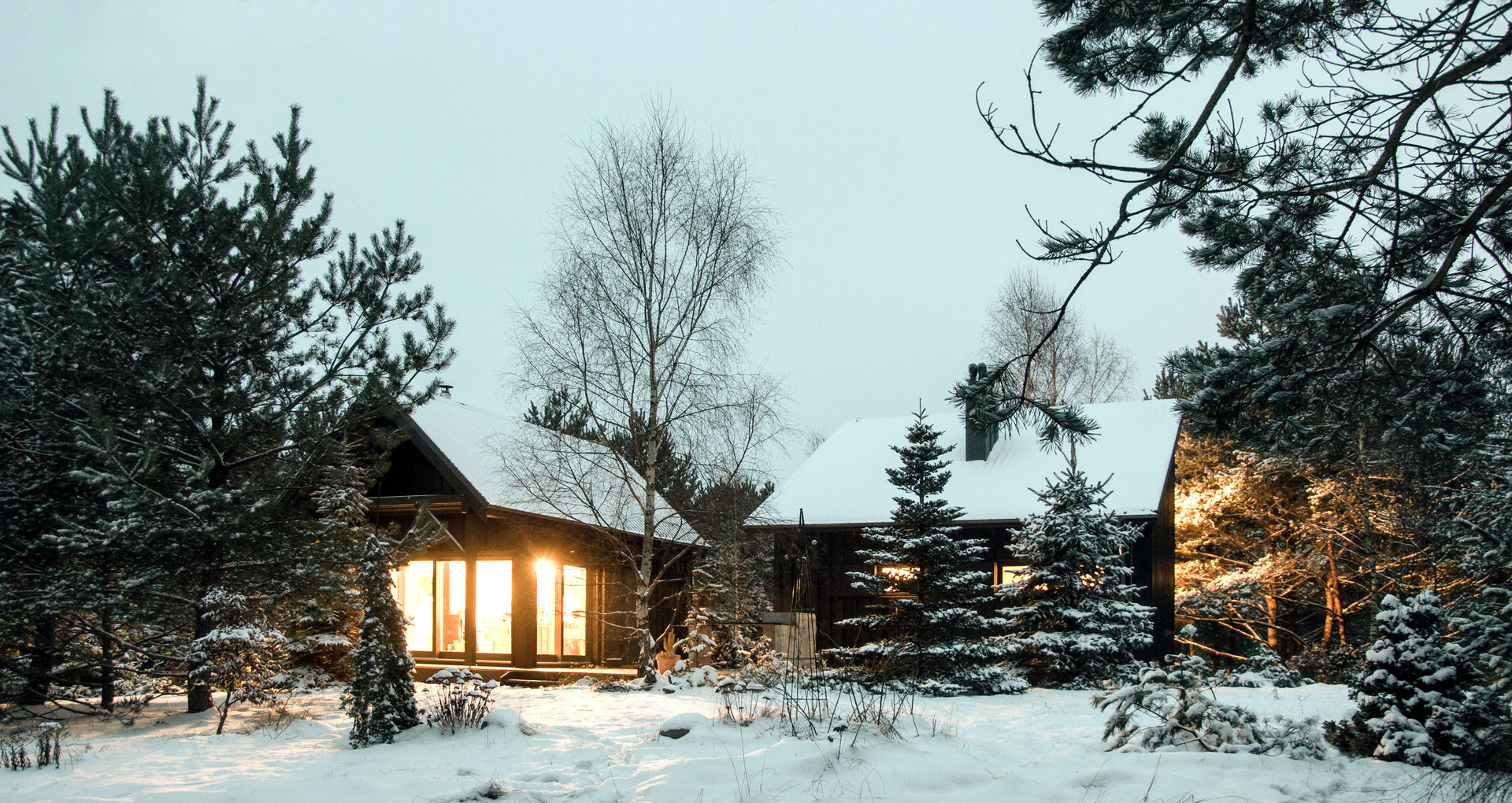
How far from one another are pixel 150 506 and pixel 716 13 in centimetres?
673

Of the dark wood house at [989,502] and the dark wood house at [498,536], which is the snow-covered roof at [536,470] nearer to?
the dark wood house at [498,536]

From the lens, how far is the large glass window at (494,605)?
1520 centimetres

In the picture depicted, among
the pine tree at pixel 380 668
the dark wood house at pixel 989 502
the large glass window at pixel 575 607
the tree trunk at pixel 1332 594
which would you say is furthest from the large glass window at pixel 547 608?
the tree trunk at pixel 1332 594

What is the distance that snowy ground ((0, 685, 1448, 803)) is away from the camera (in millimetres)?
5820

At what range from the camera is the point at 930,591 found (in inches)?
532

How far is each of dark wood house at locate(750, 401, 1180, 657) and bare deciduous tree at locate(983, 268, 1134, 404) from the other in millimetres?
5002

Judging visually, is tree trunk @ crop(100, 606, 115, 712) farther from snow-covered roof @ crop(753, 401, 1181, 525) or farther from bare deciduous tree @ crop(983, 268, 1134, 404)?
bare deciduous tree @ crop(983, 268, 1134, 404)

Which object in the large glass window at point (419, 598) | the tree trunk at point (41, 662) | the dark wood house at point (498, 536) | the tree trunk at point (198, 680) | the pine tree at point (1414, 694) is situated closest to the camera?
the pine tree at point (1414, 694)

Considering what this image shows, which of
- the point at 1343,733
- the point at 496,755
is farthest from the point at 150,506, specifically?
the point at 1343,733

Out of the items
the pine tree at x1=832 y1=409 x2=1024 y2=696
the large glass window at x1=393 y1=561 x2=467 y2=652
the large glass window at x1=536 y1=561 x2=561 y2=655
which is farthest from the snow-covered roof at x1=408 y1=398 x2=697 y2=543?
the pine tree at x1=832 y1=409 x2=1024 y2=696

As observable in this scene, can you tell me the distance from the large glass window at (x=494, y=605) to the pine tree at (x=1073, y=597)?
7.82 meters

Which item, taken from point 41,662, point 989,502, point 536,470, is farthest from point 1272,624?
point 41,662

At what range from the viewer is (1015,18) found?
4.75 metres

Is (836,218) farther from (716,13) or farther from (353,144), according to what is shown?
(716,13)
